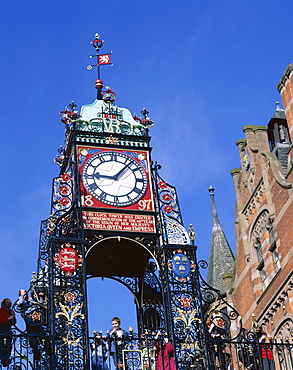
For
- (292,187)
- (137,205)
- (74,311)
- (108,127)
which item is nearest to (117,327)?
(74,311)

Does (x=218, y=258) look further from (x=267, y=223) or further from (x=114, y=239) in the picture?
(x=114, y=239)

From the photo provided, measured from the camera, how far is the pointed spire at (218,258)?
109ft

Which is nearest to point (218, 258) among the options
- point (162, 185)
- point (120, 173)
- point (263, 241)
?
point (263, 241)

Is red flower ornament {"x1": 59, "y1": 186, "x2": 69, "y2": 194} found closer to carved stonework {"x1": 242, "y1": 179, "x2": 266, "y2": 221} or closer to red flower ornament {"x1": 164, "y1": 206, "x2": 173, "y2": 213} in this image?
red flower ornament {"x1": 164, "y1": 206, "x2": 173, "y2": 213}

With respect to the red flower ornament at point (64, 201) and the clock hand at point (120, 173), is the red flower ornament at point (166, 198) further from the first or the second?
the red flower ornament at point (64, 201)

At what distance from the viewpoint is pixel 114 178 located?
2112 centimetres

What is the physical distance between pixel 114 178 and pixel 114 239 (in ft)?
4.91

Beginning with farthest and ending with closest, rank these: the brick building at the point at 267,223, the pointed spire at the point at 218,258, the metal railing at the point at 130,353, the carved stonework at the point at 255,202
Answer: the pointed spire at the point at 218,258
the carved stonework at the point at 255,202
the brick building at the point at 267,223
the metal railing at the point at 130,353

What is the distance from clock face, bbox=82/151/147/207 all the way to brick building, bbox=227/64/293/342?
452 centimetres

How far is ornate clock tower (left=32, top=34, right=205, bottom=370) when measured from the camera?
1897 cm

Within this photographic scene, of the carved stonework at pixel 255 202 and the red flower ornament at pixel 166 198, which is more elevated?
the carved stonework at pixel 255 202

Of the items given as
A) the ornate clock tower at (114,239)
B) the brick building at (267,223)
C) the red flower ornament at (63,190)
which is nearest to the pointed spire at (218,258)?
the brick building at (267,223)

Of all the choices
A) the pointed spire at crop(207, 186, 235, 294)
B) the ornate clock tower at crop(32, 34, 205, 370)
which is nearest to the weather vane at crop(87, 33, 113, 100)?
the ornate clock tower at crop(32, 34, 205, 370)

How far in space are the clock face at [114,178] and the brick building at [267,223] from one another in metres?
4.52
